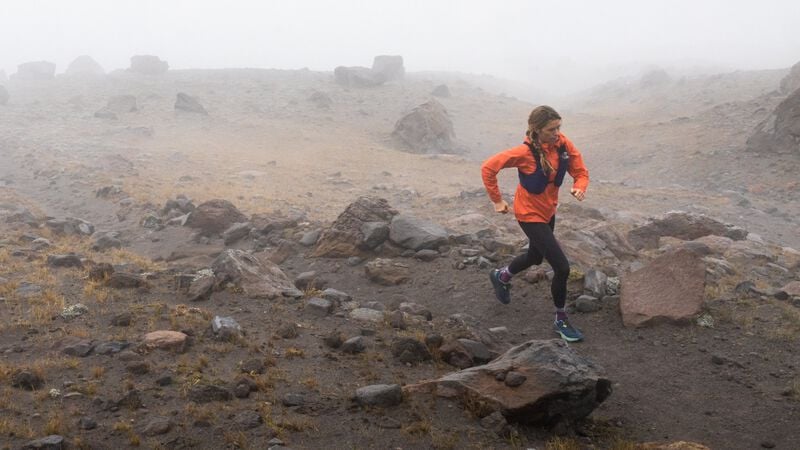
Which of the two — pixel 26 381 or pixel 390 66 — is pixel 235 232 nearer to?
pixel 26 381

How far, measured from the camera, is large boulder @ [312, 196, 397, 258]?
992 centimetres

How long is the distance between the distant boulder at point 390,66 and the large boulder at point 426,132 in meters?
18.0

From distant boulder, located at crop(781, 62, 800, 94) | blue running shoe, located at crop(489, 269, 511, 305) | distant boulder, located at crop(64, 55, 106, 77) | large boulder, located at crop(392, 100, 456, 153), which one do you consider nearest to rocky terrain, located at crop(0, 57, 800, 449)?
blue running shoe, located at crop(489, 269, 511, 305)

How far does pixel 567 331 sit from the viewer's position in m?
6.77

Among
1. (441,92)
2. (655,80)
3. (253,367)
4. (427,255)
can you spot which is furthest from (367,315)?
(655,80)

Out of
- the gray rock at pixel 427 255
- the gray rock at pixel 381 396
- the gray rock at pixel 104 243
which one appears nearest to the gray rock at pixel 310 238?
the gray rock at pixel 427 255

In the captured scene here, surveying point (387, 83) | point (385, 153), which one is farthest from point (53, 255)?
point (387, 83)

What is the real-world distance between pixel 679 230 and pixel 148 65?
5030cm

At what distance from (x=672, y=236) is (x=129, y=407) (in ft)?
33.9

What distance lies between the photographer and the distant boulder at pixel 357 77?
45.9m

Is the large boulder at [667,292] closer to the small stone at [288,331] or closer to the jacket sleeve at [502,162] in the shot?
the jacket sleeve at [502,162]

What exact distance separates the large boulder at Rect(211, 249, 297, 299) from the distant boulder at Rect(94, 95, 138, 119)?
1144 inches

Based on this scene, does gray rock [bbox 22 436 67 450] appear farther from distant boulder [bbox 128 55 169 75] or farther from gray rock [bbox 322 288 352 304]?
distant boulder [bbox 128 55 169 75]

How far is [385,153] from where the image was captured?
27844 millimetres
